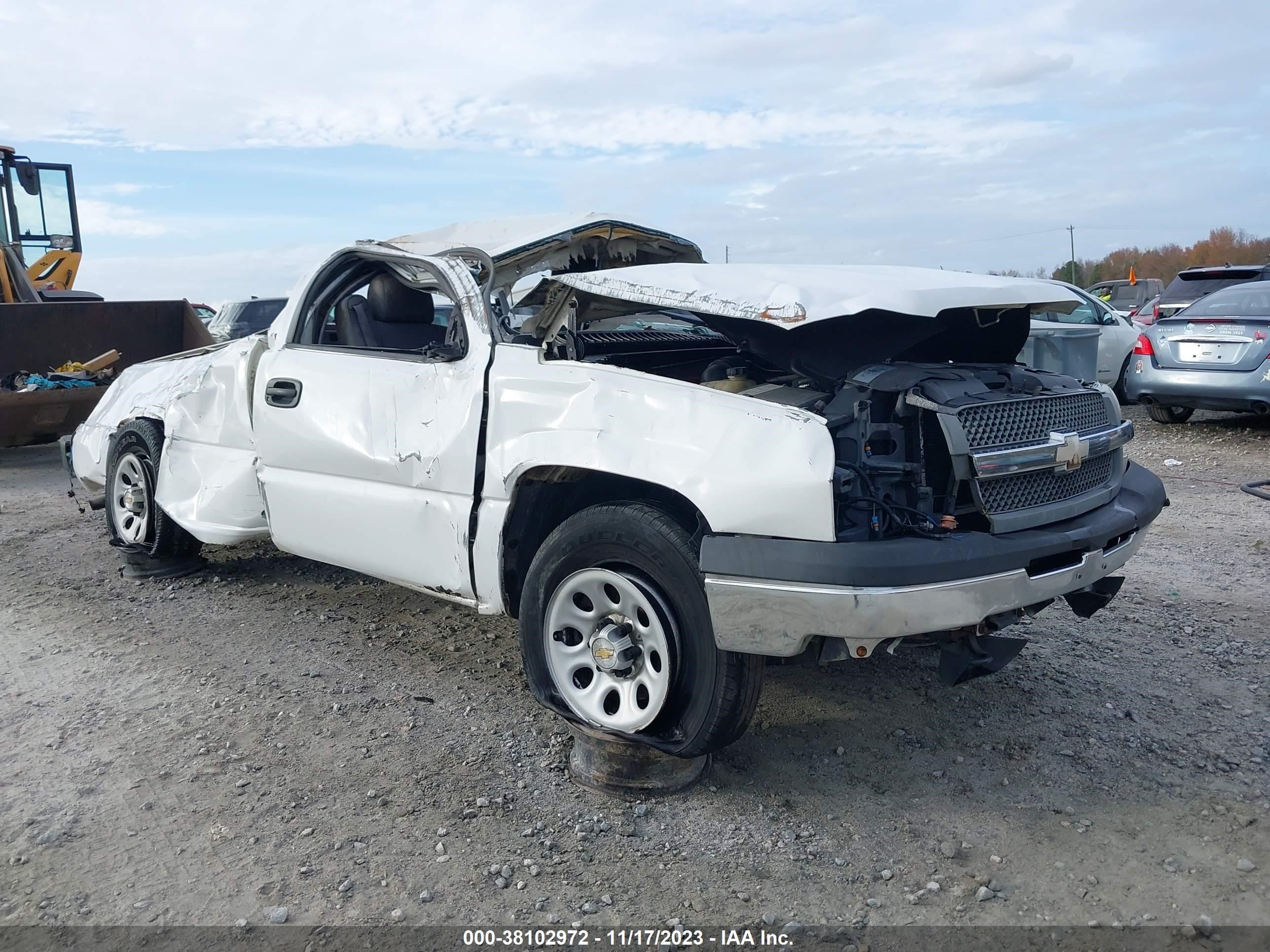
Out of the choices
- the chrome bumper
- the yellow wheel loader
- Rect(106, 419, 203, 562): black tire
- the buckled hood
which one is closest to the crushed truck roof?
the buckled hood

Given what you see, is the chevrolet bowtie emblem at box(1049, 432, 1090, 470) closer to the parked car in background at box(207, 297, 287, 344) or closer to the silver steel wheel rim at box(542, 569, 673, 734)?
the silver steel wheel rim at box(542, 569, 673, 734)

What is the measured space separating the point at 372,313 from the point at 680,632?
241 cm

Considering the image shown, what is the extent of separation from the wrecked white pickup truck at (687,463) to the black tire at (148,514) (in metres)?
1.16

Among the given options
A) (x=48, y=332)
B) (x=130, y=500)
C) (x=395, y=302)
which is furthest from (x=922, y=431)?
(x=48, y=332)

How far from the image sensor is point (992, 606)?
3.10 metres

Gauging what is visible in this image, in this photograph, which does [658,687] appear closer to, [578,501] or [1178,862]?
[578,501]

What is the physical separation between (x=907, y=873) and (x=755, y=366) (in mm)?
1980

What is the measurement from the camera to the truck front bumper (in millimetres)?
2943

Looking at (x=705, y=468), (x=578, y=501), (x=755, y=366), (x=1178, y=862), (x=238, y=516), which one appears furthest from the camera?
(x=238, y=516)

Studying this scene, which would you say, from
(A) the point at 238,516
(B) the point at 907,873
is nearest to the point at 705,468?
(B) the point at 907,873

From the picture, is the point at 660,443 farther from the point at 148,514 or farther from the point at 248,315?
the point at 248,315

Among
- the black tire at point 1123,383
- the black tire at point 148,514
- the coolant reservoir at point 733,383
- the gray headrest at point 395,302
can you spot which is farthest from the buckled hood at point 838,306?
the black tire at point 1123,383

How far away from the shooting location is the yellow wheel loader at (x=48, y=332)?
965cm

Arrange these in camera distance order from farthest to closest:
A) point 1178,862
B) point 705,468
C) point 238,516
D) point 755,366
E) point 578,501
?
point 238,516, point 755,366, point 578,501, point 705,468, point 1178,862
